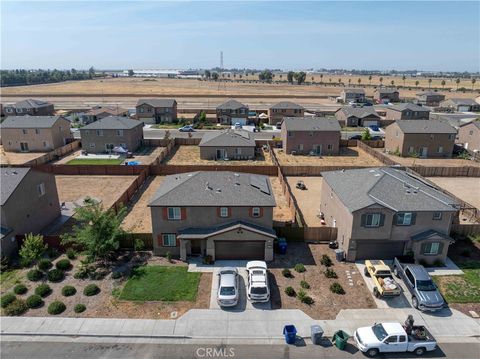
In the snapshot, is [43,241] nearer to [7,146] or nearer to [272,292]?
[272,292]

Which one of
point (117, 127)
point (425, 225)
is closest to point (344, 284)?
point (425, 225)

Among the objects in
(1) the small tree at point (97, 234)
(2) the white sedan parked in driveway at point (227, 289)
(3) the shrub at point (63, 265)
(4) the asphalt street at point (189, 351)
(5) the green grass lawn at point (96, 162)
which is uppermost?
(1) the small tree at point (97, 234)

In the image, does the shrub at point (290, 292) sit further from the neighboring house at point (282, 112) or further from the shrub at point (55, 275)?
the neighboring house at point (282, 112)

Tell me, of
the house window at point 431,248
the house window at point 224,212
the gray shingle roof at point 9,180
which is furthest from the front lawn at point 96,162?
the house window at point 431,248

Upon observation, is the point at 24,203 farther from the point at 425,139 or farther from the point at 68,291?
the point at 425,139

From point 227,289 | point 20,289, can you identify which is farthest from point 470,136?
point 20,289

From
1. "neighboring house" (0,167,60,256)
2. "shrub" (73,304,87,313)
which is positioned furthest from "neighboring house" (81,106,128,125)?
"shrub" (73,304,87,313)

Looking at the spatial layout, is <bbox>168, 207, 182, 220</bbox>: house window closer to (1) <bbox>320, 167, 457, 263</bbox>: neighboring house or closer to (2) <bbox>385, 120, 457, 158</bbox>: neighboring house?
(1) <bbox>320, 167, 457, 263</bbox>: neighboring house
